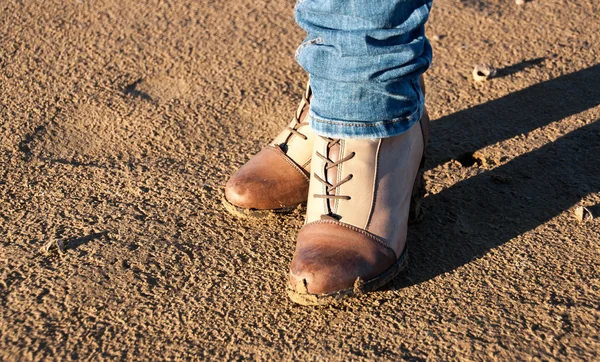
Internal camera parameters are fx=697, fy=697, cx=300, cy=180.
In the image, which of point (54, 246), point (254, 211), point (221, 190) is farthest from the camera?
point (221, 190)

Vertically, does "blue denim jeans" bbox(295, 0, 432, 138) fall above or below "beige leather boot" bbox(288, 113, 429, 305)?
above

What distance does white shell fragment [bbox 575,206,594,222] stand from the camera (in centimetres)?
196

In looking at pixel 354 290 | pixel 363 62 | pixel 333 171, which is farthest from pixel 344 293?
pixel 363 62

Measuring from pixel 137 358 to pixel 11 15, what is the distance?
1.99 m

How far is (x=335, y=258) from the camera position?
1645mm

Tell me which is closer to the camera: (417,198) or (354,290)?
(354,290)

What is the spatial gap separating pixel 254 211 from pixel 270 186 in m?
0.09

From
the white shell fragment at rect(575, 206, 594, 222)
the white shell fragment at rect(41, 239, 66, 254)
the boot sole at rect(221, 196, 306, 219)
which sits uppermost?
the white shell fragment at rect(575, 206, 594, 222)

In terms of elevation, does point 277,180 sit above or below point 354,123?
below

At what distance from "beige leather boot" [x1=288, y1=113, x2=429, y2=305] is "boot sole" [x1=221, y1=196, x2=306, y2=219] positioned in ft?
0.66

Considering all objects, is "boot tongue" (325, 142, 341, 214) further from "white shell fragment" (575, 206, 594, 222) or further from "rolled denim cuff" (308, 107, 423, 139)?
"white shell fragment" (575, 206, 594, 222)

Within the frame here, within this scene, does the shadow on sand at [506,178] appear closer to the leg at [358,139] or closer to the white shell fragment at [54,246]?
the leg at [358,139]

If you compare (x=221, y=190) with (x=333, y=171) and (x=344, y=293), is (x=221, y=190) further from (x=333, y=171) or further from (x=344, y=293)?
(x=344, y=293)

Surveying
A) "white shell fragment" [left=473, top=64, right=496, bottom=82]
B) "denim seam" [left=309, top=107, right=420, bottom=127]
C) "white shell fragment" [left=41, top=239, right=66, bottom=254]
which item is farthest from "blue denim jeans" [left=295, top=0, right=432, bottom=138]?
"white shell fragment" [left=473, top=64, right=496, bottom=82]
